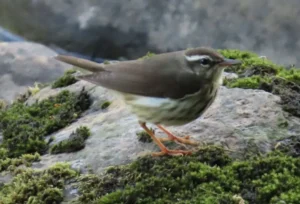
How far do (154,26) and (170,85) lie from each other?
597 centimetres

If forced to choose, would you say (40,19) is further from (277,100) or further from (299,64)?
(277,100)

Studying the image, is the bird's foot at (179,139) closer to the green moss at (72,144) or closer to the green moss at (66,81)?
→ the green moss at (72,144)

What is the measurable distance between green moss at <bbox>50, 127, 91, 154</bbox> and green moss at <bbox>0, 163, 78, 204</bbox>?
38cm

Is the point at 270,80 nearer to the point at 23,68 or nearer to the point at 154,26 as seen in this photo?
the point at 23,68

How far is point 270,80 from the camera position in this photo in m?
5.71

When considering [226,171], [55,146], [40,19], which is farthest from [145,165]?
[40,19]

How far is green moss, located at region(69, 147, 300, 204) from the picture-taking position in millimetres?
4242

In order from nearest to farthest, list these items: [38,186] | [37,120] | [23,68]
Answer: [38,186], [37,120], [23,68]

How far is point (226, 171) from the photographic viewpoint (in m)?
4.47

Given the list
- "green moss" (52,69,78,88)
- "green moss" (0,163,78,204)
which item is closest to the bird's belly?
"green moss" (0,163,78,204)

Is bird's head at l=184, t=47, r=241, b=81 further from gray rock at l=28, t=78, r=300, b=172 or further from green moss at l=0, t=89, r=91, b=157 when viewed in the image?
green moss at l=0, t=89, r=91, b=157

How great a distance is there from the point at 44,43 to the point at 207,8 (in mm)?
3008

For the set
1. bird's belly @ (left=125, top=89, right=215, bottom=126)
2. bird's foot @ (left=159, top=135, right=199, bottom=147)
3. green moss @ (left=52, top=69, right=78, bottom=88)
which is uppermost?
green moss @ (left=52, top=69, right=78, bottom=88)

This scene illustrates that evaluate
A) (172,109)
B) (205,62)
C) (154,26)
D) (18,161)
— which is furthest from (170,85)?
(154,26)
